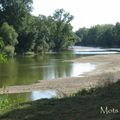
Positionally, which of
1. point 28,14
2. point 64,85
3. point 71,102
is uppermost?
point 28,14

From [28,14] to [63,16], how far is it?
37100 millimetres

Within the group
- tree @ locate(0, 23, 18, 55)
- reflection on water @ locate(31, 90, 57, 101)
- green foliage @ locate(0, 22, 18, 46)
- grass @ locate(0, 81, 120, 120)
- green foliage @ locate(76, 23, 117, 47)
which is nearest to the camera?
grass @ locate(0, 81, 120, 120)

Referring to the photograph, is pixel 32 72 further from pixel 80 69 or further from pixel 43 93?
pixel 43 93

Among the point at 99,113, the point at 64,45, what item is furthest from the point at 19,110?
the point at 64,45

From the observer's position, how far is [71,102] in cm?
1084

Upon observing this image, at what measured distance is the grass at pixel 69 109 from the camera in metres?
9.09

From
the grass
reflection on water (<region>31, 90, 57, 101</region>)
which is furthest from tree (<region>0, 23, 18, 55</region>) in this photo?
the grass

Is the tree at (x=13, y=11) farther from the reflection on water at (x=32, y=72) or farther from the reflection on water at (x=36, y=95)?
the reflection on water at (x=36, y=95)

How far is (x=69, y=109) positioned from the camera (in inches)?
391

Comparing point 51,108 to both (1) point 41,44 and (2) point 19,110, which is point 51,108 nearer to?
(2) point 19,110

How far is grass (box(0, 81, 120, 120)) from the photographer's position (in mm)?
9094

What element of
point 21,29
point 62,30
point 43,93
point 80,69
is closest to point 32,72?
point 80,69

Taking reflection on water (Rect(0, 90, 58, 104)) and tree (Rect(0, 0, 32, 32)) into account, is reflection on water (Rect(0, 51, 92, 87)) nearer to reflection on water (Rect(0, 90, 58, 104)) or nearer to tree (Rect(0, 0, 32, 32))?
reflection on water (Rect(0, 90, 58, 104))

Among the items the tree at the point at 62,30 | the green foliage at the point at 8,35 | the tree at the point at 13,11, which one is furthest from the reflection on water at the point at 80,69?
the tree at the point at 62,30
